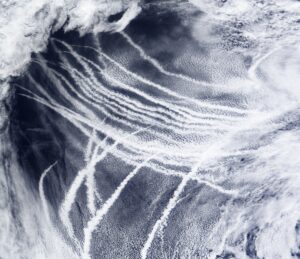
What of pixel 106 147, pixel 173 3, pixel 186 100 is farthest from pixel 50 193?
pixel 173 3

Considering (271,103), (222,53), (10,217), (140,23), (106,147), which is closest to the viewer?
(10,217)

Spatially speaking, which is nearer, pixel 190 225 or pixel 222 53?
pixel 190 225

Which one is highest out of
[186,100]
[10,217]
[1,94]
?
[1,94]

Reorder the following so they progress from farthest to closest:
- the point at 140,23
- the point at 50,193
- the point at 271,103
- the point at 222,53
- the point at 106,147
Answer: the point at 140,23, the point at 222,53, the point at 271,103, the point at 106,147, the point at 50,193

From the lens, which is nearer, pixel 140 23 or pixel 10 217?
pixel 10 217

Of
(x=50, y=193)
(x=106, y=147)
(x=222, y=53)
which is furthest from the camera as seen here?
(x=222, y=53)

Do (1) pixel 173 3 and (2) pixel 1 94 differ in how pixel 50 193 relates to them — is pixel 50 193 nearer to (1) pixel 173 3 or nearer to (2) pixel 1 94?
(2) pixel 1 94

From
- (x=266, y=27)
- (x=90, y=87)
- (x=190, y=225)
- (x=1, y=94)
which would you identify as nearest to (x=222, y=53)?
(x=266, y=27)

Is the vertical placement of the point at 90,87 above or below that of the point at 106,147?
above

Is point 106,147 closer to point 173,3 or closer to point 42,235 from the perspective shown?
point 42,235
